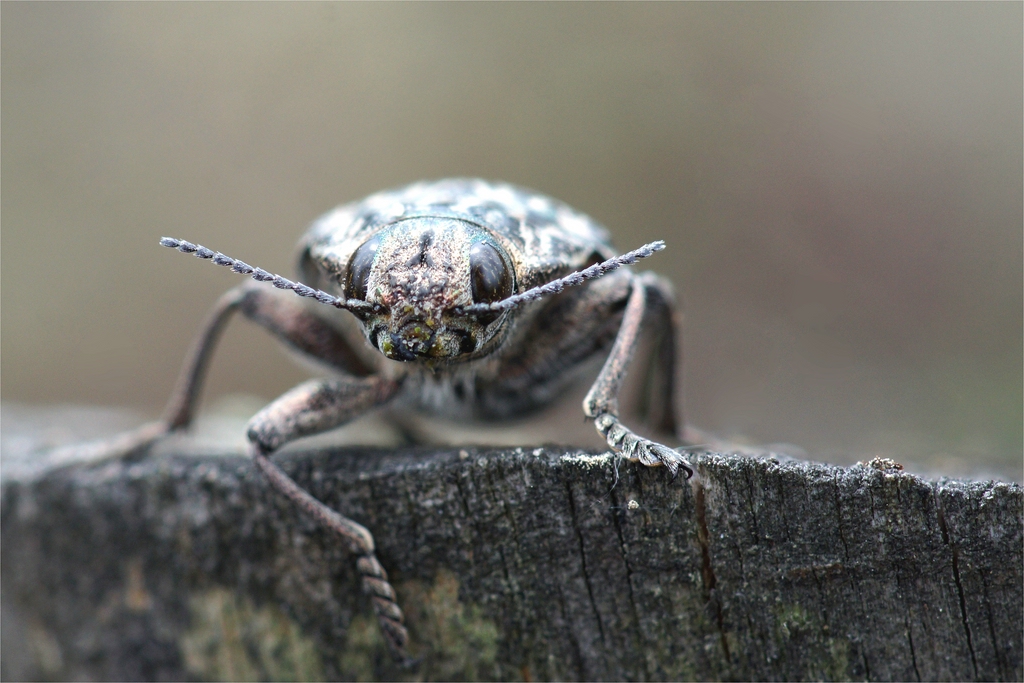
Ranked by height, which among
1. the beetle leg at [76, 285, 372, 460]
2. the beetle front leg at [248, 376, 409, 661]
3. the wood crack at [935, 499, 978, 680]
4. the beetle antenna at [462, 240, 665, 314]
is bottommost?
the wood crack at [935, 499, 978, 680]

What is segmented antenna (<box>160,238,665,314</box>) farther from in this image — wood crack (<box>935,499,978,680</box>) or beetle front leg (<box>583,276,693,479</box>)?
wood crack (<box>935,499,978,680</box>)

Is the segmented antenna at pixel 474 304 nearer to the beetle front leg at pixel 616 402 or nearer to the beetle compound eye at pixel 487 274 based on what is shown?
the beetle compound eye at pixel 487 274

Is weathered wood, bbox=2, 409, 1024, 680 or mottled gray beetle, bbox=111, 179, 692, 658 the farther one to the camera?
mottled gray beetle, bbox=111, 179, 692, 658

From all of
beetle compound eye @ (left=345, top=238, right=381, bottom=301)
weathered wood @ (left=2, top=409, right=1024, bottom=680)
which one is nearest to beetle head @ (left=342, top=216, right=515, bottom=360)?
beetle compound eye @ (left=345, top=238, right=381, bottom=301)

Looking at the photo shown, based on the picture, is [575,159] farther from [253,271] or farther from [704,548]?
[704,548]

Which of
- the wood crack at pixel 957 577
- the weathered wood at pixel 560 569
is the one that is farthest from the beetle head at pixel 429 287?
the wood crack at pixel 957 577

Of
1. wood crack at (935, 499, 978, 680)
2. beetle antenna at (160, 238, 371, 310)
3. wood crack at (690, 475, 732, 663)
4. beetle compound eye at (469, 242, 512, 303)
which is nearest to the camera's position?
wood crack at (935, 499, 978, 680)
